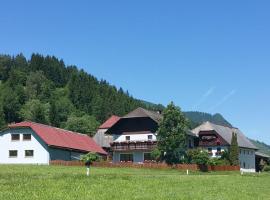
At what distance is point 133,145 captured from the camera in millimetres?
90562

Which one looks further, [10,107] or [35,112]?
[10,107]

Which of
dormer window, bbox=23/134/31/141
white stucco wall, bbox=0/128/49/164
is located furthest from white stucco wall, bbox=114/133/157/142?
dormer window, bbox=23/134/31/141

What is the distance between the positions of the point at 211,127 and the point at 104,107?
78.9 metres

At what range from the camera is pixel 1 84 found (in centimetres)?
17625

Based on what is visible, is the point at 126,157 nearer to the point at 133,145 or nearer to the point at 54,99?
the point at 133,145

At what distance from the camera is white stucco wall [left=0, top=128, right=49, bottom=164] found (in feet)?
254

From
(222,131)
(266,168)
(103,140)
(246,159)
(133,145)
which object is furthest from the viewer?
(246,159)

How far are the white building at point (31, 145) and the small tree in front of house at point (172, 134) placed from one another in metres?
14.0

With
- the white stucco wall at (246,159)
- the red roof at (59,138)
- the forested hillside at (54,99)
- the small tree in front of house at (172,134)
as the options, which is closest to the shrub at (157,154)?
the small tree in front of house at (172,134)

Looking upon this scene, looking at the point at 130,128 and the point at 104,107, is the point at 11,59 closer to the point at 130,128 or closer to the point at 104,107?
the point at 104,107

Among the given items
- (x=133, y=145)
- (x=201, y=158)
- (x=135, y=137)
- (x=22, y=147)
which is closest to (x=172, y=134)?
(x=201, y=158)

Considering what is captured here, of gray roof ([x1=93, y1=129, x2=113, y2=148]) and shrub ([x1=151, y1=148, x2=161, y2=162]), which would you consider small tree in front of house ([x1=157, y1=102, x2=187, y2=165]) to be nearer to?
shrub ([x1=151, y1=148, x2=161, y2=162])

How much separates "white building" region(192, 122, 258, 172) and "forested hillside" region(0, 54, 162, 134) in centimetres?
4699

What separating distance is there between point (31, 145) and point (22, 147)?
1.50 m
